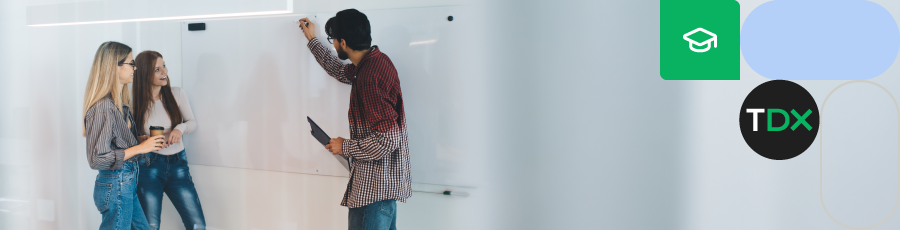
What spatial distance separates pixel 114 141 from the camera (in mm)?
1894

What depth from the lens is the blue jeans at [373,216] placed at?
1.65m

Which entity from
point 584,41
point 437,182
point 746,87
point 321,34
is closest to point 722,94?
point 746,87

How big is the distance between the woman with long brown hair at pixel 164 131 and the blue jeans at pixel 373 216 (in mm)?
937

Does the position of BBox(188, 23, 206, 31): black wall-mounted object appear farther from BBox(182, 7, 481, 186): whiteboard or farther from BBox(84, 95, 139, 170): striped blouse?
BBox(84, 95, 139, 170): striped blouse

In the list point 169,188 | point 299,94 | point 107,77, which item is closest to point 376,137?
point 299,94

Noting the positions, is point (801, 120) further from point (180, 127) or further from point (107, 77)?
point (107, 77)

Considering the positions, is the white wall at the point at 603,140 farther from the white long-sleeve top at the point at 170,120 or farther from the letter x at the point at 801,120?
the white long-sleeve top at the point at 170,120

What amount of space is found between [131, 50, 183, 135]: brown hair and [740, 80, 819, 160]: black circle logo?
233 cm

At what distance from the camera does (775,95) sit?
62.9 inches

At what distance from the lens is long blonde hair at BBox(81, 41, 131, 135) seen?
1.92 metres

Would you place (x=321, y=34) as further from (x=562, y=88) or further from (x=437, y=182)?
(x=562, y=88)

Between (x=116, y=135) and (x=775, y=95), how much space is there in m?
2.60

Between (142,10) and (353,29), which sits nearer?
(353,29)

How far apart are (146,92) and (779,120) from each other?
2.55 meters
